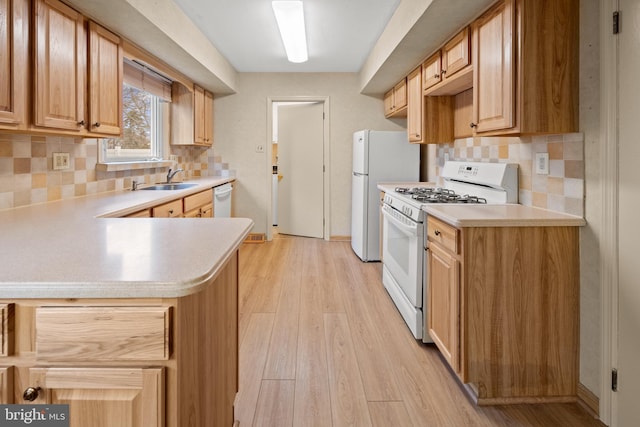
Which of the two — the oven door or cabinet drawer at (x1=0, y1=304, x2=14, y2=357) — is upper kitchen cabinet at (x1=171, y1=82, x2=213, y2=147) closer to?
the oven door

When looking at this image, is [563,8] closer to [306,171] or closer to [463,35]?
[463,35]

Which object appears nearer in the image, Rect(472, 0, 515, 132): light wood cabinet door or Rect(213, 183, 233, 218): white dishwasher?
Rect(472, 0, 515, 132): light wood cabinet door

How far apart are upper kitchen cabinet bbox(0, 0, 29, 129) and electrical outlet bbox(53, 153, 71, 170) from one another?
66 centimetres

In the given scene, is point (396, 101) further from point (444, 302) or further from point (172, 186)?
point (444, 302)

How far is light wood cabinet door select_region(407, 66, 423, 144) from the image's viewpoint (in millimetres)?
3898

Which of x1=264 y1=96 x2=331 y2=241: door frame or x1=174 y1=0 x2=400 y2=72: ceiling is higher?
x1=174 y1=0 x2=400 y2=72: ceiling

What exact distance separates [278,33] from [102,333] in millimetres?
3742

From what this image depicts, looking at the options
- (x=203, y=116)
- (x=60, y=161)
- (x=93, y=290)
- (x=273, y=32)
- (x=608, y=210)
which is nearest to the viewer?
(x=93, y=290)

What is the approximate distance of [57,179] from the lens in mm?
2619

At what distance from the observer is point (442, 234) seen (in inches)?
87.7

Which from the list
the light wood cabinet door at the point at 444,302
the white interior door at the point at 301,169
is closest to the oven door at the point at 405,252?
the light wood cabinet door at the point at 444,302

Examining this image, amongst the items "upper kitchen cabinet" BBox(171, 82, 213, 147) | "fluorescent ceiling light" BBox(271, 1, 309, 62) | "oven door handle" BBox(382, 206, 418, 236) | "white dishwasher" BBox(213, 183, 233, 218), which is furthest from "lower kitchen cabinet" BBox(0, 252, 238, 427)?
"upper kitchen cabinet" BBox(171, 82, 213, 147)

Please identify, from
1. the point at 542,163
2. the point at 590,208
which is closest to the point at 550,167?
the point at 542,163

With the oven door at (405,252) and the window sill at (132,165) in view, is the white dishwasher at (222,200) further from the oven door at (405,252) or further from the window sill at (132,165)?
the oven door at (405,252)
